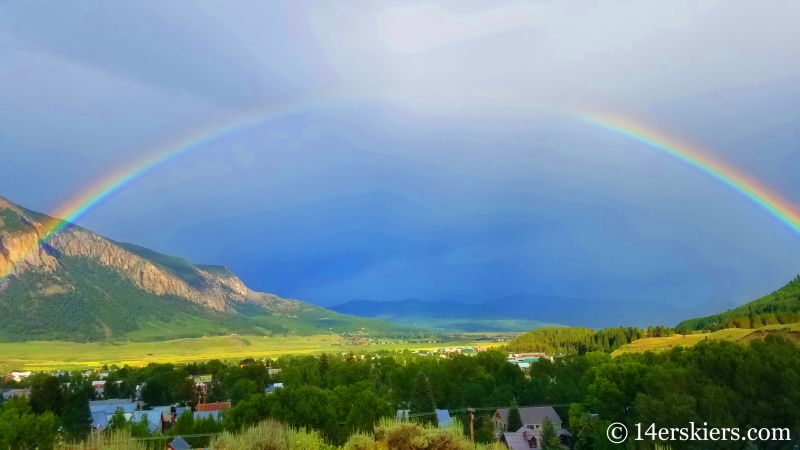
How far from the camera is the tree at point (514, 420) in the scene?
42772mm

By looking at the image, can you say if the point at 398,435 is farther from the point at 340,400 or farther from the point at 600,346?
the point at 600,346

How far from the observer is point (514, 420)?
43.0m

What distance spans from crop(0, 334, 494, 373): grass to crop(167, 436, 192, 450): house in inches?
3541

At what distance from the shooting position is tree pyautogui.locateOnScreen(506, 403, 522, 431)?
42.8 m

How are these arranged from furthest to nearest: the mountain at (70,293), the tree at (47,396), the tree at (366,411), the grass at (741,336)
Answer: the mountain at (70,293)
the grass at (741,336)
the tree at (47,396)
the tree at (366,411)

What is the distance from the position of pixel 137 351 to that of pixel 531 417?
124172 mm

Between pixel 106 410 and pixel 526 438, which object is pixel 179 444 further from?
pixel 106 410

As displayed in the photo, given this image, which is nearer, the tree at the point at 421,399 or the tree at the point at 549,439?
the tree at the point at 549,439

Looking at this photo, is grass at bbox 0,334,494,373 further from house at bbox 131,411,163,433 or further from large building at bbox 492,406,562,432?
large building at bbox 492,406,562,432

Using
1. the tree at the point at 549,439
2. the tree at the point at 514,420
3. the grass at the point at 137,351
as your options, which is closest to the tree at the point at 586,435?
the tree at the point at 549,439

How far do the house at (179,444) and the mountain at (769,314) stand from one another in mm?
63141

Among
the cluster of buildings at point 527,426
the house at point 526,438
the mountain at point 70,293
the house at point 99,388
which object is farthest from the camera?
the mountain at point 70,293

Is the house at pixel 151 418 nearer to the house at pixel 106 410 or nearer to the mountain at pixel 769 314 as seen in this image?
the house at pixel 106 410

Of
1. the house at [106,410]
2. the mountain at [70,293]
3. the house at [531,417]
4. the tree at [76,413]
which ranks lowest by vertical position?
the house at [531,417]
